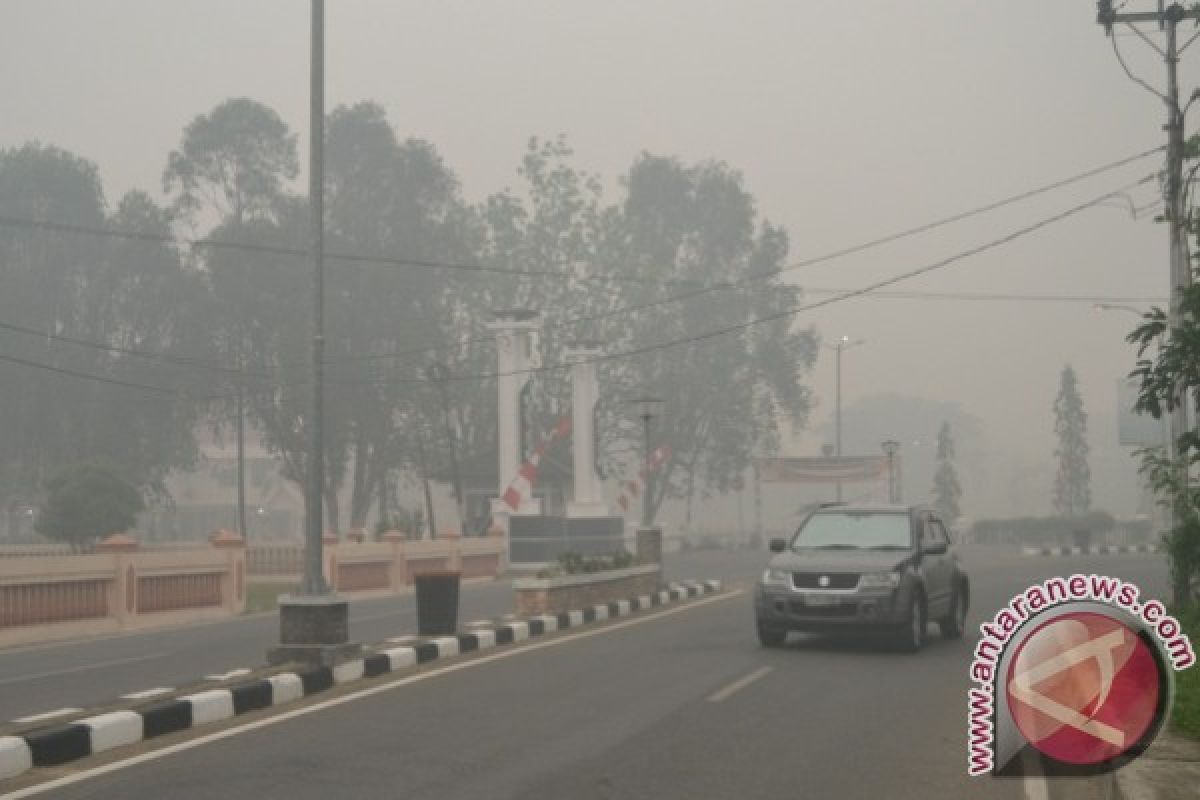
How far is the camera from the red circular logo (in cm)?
510

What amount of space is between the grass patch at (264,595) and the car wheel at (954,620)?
13.0m

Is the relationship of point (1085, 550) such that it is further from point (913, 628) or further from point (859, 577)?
point (859, 577)

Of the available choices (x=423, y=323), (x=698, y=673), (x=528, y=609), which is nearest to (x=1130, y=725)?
(x=698, y=673)

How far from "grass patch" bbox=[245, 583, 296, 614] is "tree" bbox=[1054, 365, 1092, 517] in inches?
2949

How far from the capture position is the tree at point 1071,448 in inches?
4277

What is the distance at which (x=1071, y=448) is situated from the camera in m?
109

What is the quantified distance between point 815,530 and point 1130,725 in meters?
14.0

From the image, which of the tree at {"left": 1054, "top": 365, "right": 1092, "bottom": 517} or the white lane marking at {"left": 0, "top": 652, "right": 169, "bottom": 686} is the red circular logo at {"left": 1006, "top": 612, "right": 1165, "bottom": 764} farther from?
the tree at {"left": 1054, "top": 365, "right": 1092, "bottom": 517}

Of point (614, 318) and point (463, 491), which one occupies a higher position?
point (614, 318)

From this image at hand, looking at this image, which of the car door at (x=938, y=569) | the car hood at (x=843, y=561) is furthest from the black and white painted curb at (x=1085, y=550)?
the car hood at (x=843, y=561)

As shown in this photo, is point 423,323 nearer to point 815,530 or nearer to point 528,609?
point 528,609

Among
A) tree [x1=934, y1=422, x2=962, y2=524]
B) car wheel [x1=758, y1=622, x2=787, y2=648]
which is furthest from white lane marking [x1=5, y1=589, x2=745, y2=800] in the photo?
tree [x1=934, y1=422, x2=962, y2=524]

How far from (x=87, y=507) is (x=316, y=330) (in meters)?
37.2

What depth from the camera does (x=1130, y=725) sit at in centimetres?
528
